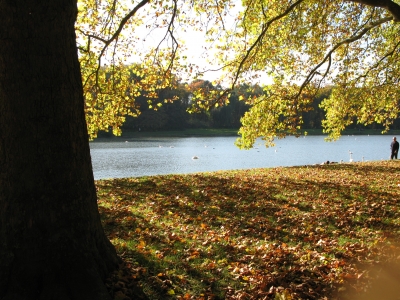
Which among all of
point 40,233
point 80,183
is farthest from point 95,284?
point 80,183

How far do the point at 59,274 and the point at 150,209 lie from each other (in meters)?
5.01

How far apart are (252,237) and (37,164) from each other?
14.0ft

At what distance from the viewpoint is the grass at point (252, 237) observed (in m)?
4.34

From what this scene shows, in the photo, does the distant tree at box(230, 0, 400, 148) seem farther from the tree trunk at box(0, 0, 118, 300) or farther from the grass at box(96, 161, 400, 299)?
the tree trunk at box(0, 0, 118, 300)

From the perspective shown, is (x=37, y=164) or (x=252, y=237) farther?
(x=252, y=237)

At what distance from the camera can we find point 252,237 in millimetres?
6406

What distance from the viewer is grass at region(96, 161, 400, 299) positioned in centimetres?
434

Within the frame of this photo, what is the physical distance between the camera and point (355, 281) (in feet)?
14.7

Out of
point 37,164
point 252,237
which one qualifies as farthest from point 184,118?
point 37,164

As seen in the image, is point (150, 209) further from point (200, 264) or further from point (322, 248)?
point (322, 248)

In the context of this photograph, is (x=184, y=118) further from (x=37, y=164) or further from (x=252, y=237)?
(x=37, y=164)

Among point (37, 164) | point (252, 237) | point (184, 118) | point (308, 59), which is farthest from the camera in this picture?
point (184, 118)

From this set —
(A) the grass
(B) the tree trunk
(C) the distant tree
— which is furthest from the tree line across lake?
(B) the tree trunk

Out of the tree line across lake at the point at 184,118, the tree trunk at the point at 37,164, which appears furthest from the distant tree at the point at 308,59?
the tree line across lake at the point at 184,118
